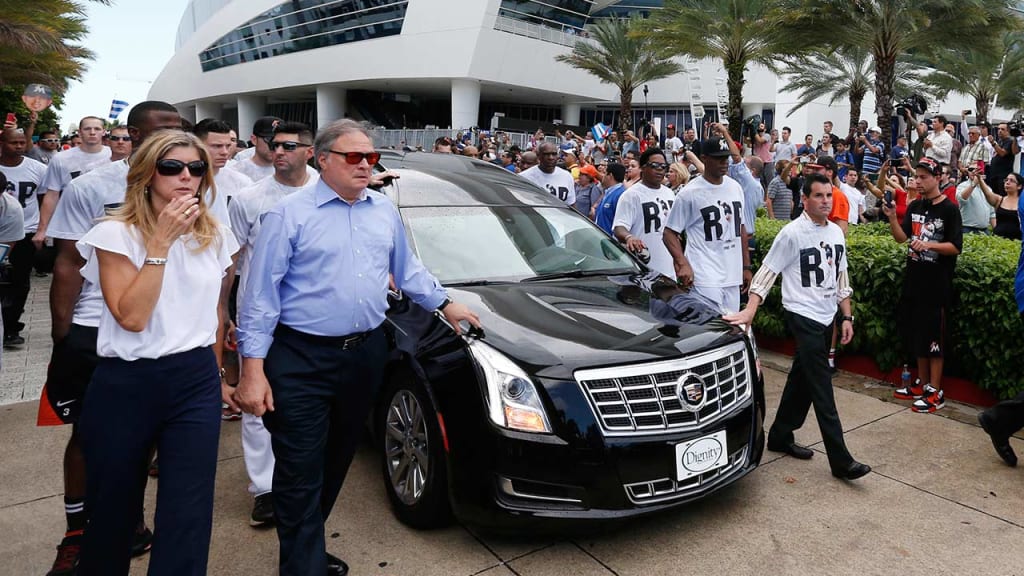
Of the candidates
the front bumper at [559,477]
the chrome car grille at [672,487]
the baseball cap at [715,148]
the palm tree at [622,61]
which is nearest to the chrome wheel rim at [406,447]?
the front bumper at [559,477]

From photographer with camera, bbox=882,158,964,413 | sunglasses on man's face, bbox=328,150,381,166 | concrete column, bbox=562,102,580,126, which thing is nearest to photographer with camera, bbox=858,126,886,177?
photographer with camera, bbox=882,158,964,413

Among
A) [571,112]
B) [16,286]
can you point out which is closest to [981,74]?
[571,112]

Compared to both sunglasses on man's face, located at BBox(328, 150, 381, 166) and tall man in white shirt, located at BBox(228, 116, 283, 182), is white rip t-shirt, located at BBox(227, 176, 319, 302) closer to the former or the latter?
tall man in white shirt, located at BBox(228, 116, 283, 182)

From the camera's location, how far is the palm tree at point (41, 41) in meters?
14.6

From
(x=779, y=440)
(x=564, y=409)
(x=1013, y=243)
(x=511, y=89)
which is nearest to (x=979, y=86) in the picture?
(x=511, y=89)

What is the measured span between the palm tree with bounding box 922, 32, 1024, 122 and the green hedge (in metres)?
25.8

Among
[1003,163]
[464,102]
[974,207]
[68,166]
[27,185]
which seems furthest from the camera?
[464,102]

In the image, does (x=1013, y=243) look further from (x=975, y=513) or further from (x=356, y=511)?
(x=356, y=511)

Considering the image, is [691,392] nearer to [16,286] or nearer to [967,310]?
[967,310]

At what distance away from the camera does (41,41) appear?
1507cm

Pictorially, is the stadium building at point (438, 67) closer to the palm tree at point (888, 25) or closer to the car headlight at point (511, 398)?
the palm tree at point (888, 25)

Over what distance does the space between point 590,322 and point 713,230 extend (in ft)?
7.04

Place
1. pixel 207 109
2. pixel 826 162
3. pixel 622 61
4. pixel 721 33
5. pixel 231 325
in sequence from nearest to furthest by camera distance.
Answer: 1. pixel 231 325
2. pixel 826 162
3. pixel 721 33
4. pixel 622 61
5. pixel 207 109

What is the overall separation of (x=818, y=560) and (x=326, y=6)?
47.5 meters
